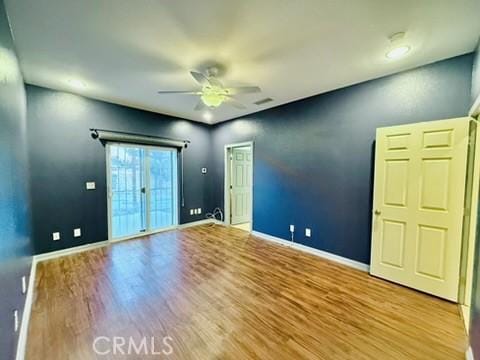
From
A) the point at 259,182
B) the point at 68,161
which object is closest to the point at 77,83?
the point at 68,161

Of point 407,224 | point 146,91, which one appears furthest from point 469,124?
point 146,91

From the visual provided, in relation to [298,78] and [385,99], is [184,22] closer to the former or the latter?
[298,78]

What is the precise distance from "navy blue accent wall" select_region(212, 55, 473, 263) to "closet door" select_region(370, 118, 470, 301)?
0.74ft

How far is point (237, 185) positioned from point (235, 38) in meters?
3.93

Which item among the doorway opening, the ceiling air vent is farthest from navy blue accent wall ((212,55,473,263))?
the doorway opening

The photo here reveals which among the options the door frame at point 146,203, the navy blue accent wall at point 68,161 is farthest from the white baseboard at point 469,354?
the navy blue accent wall at point 68,161

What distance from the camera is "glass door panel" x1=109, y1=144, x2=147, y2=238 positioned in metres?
4.27

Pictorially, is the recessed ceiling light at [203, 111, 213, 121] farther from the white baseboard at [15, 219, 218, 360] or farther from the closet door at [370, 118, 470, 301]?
the closet door at [370, 118, 470, 301]

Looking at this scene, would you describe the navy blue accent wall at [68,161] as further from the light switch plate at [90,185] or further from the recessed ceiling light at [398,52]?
the recessed ceiling light at [398,52]

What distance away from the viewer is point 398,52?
2297mm

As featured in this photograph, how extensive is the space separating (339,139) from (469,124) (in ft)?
4.63

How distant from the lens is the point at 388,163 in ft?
9.11

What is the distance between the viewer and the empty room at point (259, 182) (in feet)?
5.77

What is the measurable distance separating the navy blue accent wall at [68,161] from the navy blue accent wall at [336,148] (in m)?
2.96
